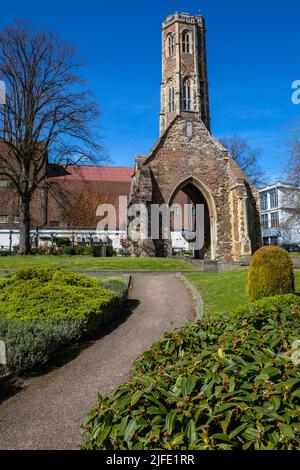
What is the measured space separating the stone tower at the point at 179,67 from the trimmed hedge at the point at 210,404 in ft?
109

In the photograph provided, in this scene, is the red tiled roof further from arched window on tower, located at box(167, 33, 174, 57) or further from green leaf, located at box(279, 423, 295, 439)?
green leaf, located at box(279, 423, 295, 439)

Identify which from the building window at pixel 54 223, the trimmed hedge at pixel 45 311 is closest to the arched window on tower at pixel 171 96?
the building window at pixel 54 223

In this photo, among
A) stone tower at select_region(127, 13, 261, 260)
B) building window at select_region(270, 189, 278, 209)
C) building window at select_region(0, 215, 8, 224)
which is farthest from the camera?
building window at select_region(270, 189, 278, 209)

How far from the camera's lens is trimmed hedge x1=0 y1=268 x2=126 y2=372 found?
5.93m

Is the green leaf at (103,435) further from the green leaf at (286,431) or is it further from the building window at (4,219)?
the building window at (4,219)

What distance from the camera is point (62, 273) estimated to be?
10000mm

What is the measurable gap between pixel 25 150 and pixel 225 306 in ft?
69.7

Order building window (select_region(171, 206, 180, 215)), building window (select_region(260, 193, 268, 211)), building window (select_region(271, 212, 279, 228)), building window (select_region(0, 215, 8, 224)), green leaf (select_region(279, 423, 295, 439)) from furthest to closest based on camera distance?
1. building window (select_region(260, 193, 268, 211))
2. building window (select_region(271, 212, 279, 228))
3. building window (select_region(171, 206, 180, 215))
4. building window (select_region(0, 215, 8, 224))
5. green leaf (select_region(279, 423, 295, 439))

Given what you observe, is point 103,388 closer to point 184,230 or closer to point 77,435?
point 77,435

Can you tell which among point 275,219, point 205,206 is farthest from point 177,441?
point 275,219

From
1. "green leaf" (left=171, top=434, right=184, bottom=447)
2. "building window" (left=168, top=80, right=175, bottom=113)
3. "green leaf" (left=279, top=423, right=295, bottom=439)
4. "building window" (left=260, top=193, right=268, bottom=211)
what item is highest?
"building window" (left=168, top=80, right=175, bottom=113)

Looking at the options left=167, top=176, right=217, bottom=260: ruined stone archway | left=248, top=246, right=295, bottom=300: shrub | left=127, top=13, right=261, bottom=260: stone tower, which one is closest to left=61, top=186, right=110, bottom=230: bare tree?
left=127, top=13, right=261, bottom=260: stone tower

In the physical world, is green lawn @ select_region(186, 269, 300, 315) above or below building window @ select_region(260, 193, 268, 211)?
below

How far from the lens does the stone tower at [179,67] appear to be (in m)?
35.0
